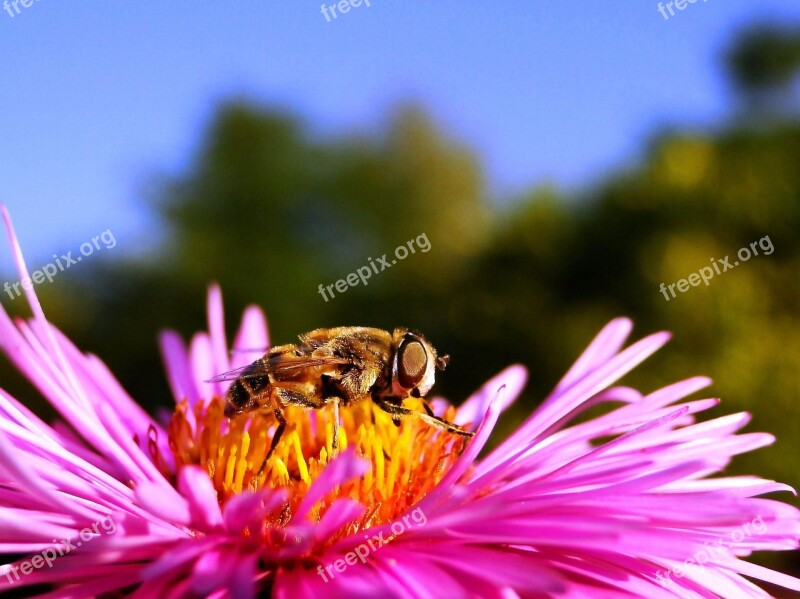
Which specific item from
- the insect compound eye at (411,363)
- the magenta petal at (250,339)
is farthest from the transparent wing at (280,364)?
the magenta petal at (250,339)

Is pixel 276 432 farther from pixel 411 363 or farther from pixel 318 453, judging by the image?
pixel 411 363

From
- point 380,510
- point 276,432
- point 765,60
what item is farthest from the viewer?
point 765,60

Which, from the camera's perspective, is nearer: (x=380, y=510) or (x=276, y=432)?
(x=380, y=510)

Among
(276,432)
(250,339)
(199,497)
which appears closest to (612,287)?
(250,339)

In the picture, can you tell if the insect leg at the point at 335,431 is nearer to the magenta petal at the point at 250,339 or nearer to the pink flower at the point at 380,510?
the pink flower at the point at 380,510

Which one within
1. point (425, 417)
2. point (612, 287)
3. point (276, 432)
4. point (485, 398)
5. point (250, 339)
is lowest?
point (612, 287)

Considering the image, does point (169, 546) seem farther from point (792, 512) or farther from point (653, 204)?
point (653, 204)

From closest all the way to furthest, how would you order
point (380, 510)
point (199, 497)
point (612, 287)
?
point (199, 497), point (380, 510), point (612, 287)
